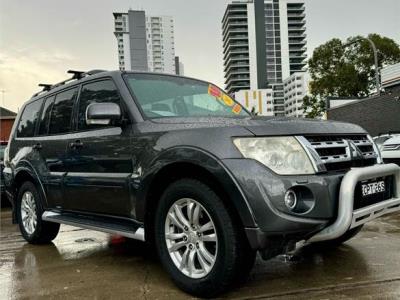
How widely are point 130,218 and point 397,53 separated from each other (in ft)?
157

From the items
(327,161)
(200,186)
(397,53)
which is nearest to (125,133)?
(200,186)

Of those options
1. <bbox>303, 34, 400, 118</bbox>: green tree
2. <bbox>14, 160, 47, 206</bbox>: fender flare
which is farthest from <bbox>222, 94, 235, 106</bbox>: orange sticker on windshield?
<bbox>303, 34, 400, 118</bbox>: green tree

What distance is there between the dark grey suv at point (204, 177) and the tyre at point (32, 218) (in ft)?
2.25

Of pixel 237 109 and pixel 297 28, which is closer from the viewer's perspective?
pixel 237 109

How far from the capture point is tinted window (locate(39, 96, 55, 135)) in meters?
5.43

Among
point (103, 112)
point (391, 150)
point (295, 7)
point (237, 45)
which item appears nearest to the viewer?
point (103, 112)

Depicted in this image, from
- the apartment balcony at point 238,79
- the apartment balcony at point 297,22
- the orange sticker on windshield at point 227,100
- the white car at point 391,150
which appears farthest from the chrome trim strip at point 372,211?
the apartment balcony at point 297,22

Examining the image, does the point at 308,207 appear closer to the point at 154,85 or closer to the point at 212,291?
the point at 212,291

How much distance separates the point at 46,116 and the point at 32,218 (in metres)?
1.25

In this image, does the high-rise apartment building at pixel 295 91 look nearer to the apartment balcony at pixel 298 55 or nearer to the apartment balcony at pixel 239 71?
the apartment balcony at pixel 239 71

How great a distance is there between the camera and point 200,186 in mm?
3359

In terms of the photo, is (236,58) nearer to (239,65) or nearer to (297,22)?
(239,65)

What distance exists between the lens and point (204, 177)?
342cm

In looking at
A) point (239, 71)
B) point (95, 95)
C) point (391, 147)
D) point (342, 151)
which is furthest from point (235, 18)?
point (342, 151)
